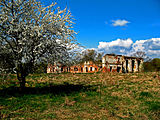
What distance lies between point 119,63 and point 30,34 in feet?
128

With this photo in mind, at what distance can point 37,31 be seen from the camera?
980 cm

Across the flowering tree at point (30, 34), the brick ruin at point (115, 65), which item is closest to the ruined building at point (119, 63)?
the brick ruin at point (115, 65)

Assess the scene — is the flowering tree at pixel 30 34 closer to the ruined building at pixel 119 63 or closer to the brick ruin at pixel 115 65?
the brick ruin at pixel 115 65

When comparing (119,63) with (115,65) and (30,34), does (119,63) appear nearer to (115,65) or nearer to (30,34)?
(115,65)

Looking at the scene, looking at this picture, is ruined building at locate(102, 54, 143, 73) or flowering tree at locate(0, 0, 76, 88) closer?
flowering tree at locate(0, 0, 76, 88)

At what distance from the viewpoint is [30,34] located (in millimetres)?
9094

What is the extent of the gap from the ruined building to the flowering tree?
32819 millimetres

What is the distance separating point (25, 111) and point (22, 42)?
4.18 m

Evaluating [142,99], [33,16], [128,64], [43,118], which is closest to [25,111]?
[43,118]

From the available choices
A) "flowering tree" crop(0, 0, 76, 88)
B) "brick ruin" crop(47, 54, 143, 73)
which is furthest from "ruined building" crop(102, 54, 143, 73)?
"flowering tree" crop(0, 0, 76, 88)

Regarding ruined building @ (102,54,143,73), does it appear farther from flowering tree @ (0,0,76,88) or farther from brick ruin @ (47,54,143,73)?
flowering tree @ (0,0,76,88)

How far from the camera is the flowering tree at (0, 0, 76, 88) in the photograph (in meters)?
9.37

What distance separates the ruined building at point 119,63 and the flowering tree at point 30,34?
32.8m

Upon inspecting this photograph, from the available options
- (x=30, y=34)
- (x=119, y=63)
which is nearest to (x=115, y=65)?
(x=119, y=63)
